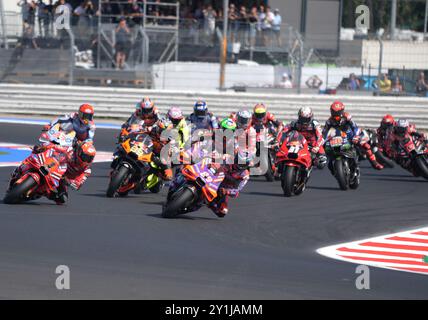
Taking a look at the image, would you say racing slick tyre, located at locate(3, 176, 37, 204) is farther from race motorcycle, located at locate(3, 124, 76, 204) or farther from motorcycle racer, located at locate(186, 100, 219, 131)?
motorcycle racer, located at locate(186, 100, 219, 131)

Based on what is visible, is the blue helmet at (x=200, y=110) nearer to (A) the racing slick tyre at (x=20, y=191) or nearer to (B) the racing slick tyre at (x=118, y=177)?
(B) the racing slick tyre at (x=118, y=177)

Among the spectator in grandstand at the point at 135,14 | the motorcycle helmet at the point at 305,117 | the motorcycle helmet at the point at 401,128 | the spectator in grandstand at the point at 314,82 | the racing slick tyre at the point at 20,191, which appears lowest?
the racing slick tyre at the point at 20,191

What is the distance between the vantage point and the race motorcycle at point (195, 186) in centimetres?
1216

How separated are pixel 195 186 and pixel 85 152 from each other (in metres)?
1.56

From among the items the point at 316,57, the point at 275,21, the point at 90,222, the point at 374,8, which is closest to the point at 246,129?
the point at 90,222

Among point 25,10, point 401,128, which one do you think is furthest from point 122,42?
point 401,128

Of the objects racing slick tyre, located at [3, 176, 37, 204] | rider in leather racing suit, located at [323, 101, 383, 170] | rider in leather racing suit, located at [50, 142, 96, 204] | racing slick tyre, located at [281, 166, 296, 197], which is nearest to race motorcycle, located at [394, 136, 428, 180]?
rider in leather racing suit, located at [323, 101, 383, 170]

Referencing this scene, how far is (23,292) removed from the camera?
7.91m

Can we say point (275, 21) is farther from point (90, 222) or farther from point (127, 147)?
point (90, 222)

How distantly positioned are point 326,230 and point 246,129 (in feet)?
6.79

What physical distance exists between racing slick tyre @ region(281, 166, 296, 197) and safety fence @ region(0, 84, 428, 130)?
1036cm

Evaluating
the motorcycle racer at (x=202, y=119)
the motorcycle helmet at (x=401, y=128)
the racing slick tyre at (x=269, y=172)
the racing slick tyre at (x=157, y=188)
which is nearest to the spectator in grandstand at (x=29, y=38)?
Result: the racing slick tyre at (x=269, y=172)

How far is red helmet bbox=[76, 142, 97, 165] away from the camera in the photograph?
41.7 feet

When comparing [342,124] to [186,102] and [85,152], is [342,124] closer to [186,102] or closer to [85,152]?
[85,152]
